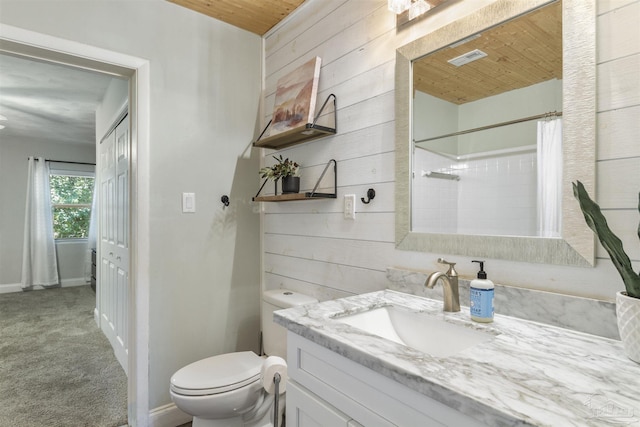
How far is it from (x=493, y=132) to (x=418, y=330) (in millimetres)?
705

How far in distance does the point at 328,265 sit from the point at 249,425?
2.76 ft

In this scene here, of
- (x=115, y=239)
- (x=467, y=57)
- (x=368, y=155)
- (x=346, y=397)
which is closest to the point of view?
(x=346, y=397)

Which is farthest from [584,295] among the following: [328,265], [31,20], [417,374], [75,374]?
[75,374]

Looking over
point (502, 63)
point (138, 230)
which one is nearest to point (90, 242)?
point (138, 230)

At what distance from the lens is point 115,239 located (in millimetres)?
2943

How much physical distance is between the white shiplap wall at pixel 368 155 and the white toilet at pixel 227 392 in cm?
37

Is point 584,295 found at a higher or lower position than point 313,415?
higher

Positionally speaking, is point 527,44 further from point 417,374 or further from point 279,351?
point 279,351

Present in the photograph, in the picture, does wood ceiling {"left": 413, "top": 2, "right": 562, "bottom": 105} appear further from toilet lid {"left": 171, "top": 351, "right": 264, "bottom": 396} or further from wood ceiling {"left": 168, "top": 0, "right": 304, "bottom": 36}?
toilet lid {"left": 171, "top": 351, "right": 264, "bottom": 396}

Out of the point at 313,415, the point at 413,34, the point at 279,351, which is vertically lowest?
the point at 279,351

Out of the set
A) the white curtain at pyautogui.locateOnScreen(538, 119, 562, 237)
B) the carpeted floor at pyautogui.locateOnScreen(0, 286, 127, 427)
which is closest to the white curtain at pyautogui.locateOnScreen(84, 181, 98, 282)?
the carpeted floor at pyautogui.locateOnScreen(0, 286, 127, 427)

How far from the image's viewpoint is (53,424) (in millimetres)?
1919

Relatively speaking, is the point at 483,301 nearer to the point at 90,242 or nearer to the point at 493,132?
the point at 493,132

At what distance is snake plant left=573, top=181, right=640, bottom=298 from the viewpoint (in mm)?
739
